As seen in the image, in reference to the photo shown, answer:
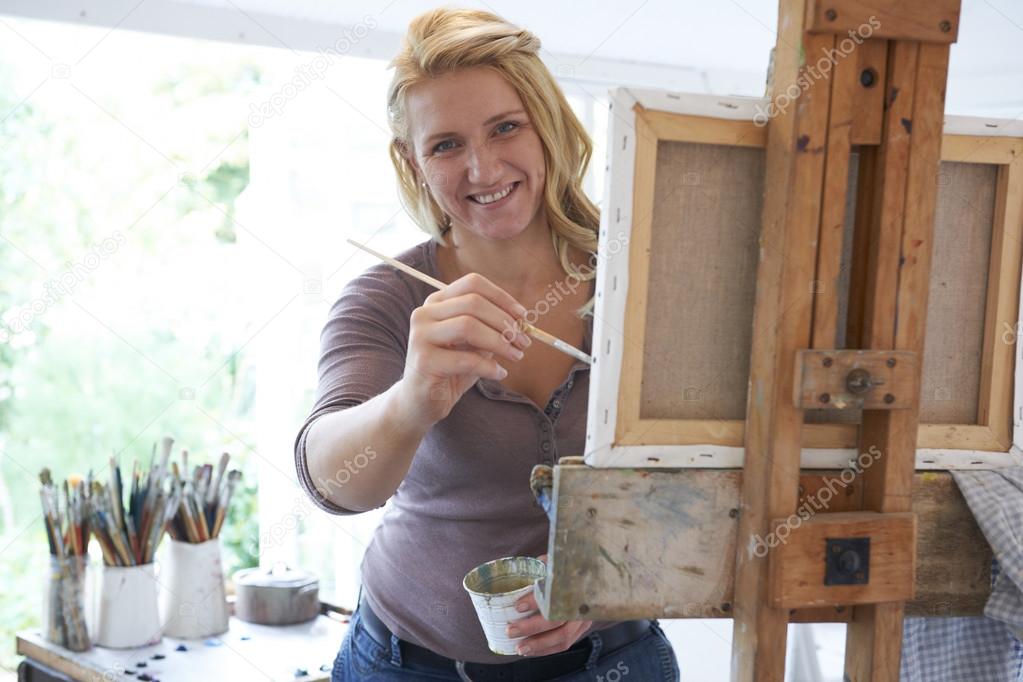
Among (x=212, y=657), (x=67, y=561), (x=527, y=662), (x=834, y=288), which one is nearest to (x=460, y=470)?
(x=527, y=662)

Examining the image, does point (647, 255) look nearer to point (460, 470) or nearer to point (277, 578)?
point (460, 470)

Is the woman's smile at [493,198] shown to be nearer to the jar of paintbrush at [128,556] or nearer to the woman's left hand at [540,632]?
the woman's left hand at [540,632]

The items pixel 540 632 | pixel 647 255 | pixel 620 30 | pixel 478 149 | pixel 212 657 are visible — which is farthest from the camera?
pixel 620 30

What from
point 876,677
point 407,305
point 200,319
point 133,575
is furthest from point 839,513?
point 200,319

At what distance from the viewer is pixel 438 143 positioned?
1228 mm

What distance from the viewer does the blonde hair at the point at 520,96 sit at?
3.93 ft

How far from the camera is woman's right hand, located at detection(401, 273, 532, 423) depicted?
3.19 feet

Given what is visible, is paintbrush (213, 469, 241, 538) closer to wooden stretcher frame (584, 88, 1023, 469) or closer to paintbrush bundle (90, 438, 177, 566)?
paintbrush bundle (90, 438, 177, 566)

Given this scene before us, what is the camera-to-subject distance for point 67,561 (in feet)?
6.45

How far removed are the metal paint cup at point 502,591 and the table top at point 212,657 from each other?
0.90m

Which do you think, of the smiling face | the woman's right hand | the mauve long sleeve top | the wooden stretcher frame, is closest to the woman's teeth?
the smiling face

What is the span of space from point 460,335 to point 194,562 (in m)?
1.33

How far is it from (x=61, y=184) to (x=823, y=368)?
4.01 metres

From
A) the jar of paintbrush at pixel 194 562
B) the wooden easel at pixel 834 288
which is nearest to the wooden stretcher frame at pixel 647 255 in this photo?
the wooden easel at pixel 834 288
